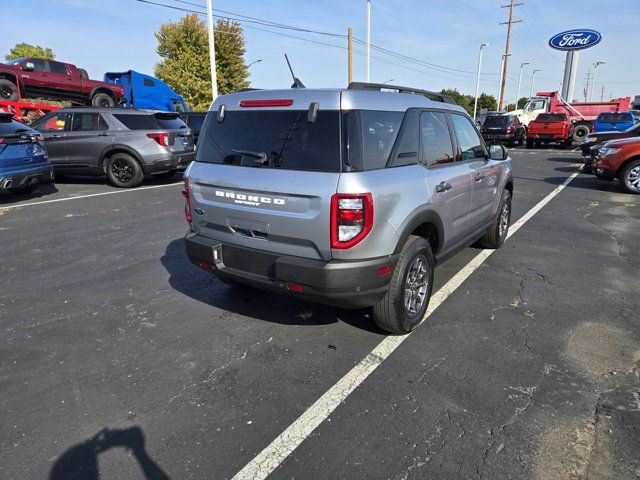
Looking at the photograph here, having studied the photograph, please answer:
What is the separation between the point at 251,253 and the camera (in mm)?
3242

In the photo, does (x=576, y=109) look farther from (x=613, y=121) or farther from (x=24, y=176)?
(x=24, y=176)

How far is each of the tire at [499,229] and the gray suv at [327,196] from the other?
73.7 inches

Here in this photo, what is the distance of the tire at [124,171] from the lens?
409 inches

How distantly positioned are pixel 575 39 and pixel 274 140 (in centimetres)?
4188

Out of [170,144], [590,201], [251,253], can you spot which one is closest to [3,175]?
[170,144]

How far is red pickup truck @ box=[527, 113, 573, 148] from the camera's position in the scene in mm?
21391

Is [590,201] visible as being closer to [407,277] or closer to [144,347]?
[407,277]

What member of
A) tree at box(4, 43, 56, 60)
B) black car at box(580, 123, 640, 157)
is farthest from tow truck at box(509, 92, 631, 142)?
tree at box(4, 43, 56, 60)

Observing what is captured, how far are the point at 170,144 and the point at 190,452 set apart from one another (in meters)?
9.34

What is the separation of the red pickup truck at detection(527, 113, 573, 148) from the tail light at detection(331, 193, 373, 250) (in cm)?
2222

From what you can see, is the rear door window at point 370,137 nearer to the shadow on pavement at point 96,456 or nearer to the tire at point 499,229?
the shadow on pavement at point 96,456

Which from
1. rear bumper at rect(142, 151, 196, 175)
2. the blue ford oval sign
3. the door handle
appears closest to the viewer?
the door handle

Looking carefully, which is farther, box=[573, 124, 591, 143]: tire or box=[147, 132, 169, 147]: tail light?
box=[573, 124, 591, 143]: tire

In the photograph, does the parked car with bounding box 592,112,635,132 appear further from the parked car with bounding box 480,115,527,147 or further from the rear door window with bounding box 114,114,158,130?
the rear door window with bounding box 114,114,158,130
